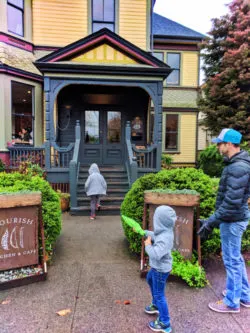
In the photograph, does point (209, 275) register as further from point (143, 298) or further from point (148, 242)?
point (148, 242)

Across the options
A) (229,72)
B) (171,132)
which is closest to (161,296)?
(229,72)

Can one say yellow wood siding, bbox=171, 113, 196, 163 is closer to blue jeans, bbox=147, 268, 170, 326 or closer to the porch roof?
the porch roof

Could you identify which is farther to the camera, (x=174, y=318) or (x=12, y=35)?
(x=12, y=35)

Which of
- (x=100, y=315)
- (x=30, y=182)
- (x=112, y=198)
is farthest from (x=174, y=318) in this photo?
(x=112, y=198)

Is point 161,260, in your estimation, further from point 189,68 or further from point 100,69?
point 189,68

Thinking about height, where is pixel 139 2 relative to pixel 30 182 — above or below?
above

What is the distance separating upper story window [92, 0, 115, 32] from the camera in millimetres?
10656

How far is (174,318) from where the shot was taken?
2.73 metres

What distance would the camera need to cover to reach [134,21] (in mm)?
10797

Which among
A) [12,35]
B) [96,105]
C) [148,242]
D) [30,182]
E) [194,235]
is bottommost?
[194,235]

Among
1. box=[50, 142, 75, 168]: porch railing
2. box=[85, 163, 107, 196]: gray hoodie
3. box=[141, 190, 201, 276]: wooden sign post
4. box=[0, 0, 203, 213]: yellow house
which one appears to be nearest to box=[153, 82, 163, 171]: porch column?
box=[0, 0, 203, 213]: yellow house

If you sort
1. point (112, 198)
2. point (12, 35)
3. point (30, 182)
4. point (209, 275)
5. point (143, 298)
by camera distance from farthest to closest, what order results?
point (12, 35) < point (112, 198) < point (30, 182) < point (209, 275) < point (143, 298)

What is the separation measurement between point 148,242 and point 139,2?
11211mm

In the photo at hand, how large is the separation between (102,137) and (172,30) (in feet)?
27.0
